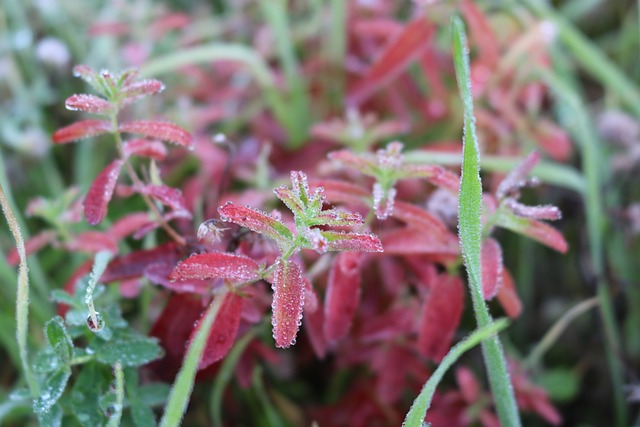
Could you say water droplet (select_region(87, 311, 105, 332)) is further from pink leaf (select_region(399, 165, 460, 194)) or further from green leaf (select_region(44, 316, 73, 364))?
pink leaf (select_region(399, 165, 460, 194))

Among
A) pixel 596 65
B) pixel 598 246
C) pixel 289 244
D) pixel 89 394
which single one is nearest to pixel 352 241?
pixel 289 244

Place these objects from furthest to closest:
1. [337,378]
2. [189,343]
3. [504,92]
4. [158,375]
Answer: [504,92] → [337,378] → [158,375] → [189,343]

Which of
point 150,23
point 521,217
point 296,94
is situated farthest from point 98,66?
point 521,217

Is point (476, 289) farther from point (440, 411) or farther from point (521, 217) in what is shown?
point (440, 411)

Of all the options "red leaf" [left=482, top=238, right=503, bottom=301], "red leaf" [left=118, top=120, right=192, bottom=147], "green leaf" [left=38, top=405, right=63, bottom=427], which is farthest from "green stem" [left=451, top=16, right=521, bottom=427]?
"green leaf" [left=38, top=405, right=63, bottom=427]

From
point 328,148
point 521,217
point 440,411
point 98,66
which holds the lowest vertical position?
point 440,411
